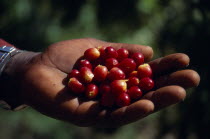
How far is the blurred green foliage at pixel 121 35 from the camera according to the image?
17.4ft

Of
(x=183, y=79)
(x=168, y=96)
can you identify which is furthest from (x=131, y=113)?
(x=183, y=79)

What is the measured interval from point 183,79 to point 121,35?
2415mm

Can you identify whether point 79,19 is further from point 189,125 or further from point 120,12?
point 189,125

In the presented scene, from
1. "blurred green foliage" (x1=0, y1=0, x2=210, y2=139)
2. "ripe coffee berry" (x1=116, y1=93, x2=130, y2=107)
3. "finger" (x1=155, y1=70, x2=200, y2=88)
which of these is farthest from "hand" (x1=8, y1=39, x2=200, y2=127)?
"blurred green foliage" (x1=0, y1=0, x2=210, y2=139)

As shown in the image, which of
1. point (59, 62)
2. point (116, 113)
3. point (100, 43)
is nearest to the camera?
point (116, 113)

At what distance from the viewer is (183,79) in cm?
331

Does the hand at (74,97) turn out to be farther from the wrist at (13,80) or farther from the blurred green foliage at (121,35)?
the blurred green foliage at (121,35)

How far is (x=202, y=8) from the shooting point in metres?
6.13

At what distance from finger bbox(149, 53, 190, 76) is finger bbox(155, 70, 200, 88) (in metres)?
0.12

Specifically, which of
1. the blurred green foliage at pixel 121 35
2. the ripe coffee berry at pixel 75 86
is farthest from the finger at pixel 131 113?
the blurred green foliage at pixel 121 35

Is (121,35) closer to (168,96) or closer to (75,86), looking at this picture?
(75,86)

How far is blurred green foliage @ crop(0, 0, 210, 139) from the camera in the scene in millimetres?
5301

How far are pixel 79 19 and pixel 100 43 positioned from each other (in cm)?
137

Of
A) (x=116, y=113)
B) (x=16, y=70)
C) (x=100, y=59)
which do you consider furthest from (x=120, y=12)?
(x=116, y=113)
